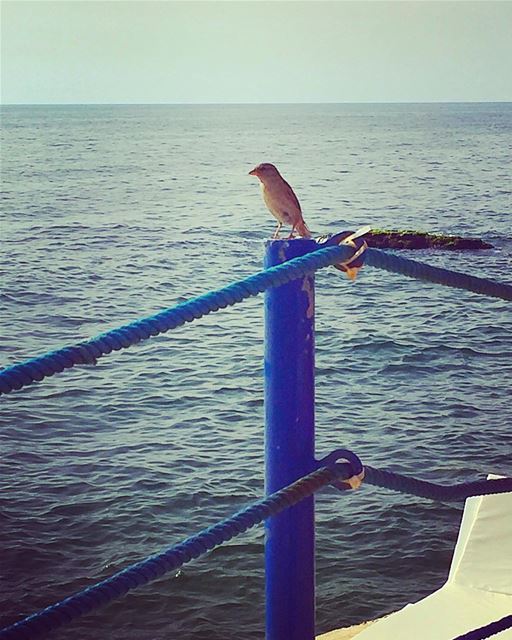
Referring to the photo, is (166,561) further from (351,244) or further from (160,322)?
(351,244)

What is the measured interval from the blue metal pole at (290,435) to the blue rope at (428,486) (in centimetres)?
15

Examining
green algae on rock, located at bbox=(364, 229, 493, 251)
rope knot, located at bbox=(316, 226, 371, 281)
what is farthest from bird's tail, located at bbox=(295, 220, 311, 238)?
green algae on rock, located at bbox=(364, 229, 493, 251)

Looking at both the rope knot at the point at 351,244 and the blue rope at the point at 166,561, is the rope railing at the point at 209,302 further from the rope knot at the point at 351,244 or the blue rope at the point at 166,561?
the blue rope at the point at 166,561

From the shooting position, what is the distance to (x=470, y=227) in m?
39.3

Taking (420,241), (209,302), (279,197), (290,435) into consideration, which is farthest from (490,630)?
(420,241)

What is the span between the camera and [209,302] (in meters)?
1.81

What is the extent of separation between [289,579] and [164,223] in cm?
4372

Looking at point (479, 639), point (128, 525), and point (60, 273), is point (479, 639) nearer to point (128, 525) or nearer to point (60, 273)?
point (128, 525)

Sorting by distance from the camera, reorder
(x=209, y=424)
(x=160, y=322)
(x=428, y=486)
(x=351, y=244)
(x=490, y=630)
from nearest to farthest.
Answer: (x=160, y=322) < (x=351, y=244) < (x=428, y=486) < (x=490, y=630) < (x=209, y=424)

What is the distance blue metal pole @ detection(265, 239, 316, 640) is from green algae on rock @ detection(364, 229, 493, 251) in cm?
2834

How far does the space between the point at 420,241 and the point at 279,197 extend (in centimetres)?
2883

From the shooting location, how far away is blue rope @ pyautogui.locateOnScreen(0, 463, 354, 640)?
5.11 feet

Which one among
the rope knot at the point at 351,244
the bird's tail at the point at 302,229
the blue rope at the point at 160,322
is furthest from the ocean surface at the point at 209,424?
the blue rope at the point at 160,322

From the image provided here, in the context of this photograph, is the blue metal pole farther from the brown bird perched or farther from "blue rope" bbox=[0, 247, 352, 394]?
the brown bird perched
